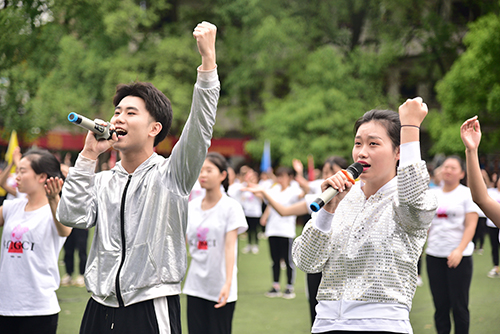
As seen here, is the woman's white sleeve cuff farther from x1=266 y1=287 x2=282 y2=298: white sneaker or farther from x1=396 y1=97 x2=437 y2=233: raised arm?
x1=266 y1=287 x2=282 y2=298: white sneaker

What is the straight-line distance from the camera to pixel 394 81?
23344 millimetres

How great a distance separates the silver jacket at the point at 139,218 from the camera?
2.51m

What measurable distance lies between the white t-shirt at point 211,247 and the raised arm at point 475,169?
2.34 metres

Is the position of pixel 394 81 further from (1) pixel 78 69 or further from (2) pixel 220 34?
(1) pixel 78 69

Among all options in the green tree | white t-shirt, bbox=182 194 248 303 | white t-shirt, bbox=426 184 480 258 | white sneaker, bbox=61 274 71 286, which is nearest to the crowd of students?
white t-shirt, bbox=182 194 248 303

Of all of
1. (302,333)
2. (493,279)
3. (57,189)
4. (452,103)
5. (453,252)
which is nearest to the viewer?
(57,189)

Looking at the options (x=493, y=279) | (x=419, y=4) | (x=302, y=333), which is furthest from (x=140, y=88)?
(x=419, y=4)

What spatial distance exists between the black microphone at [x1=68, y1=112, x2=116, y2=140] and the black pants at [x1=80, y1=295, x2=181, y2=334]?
32.8 inches

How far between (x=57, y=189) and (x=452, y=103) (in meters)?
16.9

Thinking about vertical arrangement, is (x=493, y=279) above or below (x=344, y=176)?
below

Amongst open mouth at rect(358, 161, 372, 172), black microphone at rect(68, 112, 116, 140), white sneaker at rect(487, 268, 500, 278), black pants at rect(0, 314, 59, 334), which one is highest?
black microphone at rect(68, 112, 116, 140)

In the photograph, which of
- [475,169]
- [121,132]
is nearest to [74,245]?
[121,132]

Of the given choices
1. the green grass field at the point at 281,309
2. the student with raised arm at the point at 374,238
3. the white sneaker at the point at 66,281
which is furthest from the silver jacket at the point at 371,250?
the white sneaker at the point at 66,281

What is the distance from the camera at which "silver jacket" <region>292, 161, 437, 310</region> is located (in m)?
2.51
